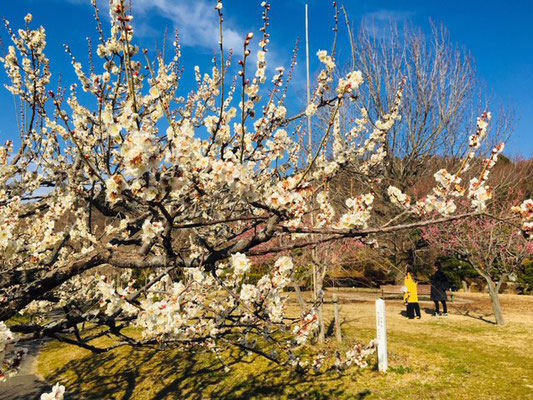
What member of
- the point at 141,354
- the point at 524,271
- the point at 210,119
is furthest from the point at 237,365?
the point at 524,271

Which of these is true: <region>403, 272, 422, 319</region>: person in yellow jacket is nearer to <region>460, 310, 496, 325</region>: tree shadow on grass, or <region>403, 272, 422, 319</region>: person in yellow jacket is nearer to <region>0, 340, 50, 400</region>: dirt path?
<region>460, 310, 496, 325</region>: tree shadow on grass

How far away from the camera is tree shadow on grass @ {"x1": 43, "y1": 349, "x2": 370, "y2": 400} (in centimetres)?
591

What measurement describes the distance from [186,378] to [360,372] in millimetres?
3282

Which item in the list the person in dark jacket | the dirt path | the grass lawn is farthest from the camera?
the person in dark jacket

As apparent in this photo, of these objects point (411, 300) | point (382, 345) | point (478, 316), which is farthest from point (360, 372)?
point (478, 316)

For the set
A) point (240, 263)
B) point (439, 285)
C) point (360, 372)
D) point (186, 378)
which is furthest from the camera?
point (439, 285)

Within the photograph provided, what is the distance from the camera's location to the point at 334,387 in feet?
19.1

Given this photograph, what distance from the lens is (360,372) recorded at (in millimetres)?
6336

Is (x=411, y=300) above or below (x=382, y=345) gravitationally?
above

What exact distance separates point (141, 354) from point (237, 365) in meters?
2.80

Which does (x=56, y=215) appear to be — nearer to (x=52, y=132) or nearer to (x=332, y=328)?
Result: (x=52, y=132)

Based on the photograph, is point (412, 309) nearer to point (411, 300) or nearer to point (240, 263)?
point (411, 300)

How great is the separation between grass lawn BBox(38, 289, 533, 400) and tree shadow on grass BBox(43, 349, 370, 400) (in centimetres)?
2

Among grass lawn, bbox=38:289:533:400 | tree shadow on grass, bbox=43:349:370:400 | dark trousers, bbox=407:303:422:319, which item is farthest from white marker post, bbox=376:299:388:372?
dark trousers, bbox=407:303:422:319
